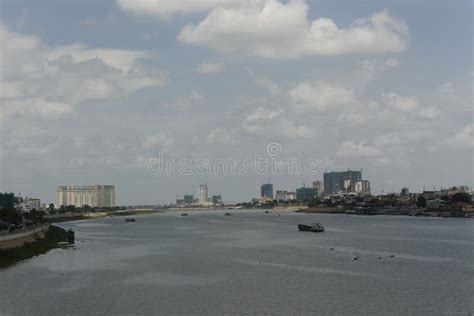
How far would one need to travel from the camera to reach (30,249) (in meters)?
75.8

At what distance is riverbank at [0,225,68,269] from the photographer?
6344 centimetres

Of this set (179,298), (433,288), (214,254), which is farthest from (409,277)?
(214,254)

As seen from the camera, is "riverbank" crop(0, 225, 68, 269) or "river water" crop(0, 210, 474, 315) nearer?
"river water" crop(0, 210, 474, 315)

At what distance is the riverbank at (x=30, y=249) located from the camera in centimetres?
6344

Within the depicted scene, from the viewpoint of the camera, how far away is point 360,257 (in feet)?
227

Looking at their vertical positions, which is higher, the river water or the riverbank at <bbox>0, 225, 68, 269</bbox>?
the riverbank at <bbox>0, 225, 68, 269</bbox>

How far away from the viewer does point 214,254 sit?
7519 cm

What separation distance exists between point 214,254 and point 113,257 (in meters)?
13.7

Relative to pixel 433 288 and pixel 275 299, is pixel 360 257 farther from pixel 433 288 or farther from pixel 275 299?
pixel 275 299

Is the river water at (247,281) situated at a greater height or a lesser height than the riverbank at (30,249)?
lesser

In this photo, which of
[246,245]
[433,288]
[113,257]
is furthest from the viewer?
[246,245]

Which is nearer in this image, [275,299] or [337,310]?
[337,310]

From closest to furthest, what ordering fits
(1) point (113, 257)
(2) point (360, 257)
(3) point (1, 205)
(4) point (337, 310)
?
(4) point (337, 310) → (2) point (360, 257) → (1) point (113, 257) → (3) point (1, 205)

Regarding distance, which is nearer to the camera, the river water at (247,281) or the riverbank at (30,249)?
the river water at (247,281)
